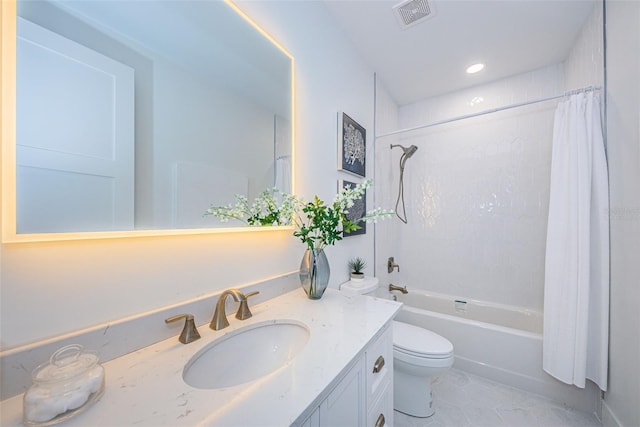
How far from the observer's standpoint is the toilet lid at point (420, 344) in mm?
1301

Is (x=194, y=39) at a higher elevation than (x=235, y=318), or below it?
higher

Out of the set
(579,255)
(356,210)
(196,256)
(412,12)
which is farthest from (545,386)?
(412,12)

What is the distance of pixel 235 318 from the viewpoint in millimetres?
850

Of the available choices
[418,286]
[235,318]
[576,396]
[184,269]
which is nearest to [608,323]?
[576,396]

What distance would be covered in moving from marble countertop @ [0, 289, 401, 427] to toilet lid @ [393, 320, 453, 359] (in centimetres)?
75

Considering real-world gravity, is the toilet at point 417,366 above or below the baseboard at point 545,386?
above

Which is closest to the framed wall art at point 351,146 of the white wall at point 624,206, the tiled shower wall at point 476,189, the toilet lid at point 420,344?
the tiled shower wall at point 476,189

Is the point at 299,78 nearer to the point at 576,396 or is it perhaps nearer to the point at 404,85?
the point at 404,85

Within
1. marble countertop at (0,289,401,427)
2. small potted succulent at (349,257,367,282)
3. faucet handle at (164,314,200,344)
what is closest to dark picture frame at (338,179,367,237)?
small potted succulent at (349,257,367,282)

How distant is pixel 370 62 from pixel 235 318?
2.16 metres

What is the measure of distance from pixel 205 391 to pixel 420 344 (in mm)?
1288

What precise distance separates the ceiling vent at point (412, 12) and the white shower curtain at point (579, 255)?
1.08 meters

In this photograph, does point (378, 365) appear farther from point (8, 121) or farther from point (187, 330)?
point (8, 121)

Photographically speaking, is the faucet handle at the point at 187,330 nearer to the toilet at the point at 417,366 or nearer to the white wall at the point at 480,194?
the toilet at the point at 417,366
